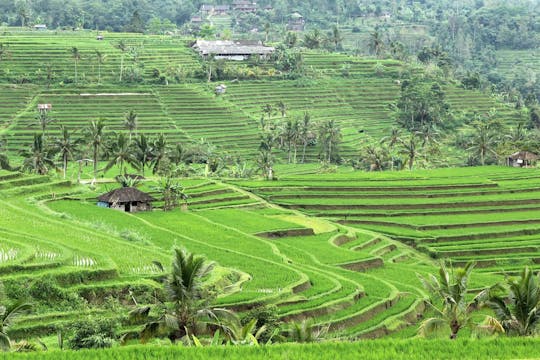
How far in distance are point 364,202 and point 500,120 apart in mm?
37419

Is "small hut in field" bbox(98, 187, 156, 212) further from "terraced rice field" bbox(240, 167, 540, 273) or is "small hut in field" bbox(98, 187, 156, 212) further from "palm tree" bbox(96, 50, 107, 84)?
"palm tree" bbox(96, 50, 107, 84)

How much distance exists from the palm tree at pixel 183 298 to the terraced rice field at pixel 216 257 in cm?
295

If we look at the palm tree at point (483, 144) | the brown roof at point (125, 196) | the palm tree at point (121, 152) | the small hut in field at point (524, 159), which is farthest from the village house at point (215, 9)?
the brown roof at point (125, 196)

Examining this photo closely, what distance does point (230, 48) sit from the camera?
321 ft

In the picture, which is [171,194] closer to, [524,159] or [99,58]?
[524,159]

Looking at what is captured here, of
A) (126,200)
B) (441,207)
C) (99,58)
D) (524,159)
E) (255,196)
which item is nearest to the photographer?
A: (126,200)

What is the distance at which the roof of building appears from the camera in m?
96.8

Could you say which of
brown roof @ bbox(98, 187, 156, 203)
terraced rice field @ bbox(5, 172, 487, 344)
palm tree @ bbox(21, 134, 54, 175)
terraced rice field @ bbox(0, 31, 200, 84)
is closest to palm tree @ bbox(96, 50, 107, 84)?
terraced rice field @ bbox(0, 31, 200, 84)

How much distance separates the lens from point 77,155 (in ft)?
208

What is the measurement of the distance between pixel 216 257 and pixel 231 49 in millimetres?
64171

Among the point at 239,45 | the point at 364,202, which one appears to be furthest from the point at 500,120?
the point at 364,202

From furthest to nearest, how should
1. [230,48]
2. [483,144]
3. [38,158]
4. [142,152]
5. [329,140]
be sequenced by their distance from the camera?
[230,48], [329,140], [483,144], [142,152], [38,158]

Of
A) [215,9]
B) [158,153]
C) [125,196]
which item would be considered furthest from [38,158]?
[215,9]

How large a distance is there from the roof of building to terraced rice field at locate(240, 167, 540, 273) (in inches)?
1527
